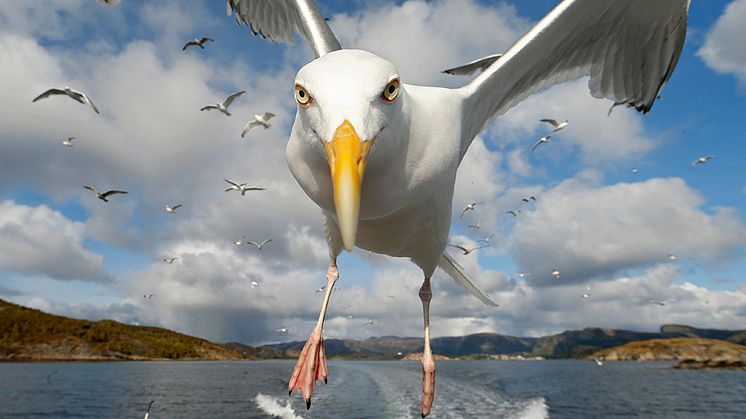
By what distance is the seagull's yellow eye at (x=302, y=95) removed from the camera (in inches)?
83.8

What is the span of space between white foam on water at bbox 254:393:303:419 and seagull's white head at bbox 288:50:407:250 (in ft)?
81.4

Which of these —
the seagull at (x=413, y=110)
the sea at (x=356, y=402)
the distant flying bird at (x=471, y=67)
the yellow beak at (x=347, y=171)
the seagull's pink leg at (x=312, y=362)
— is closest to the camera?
the yellow beak at (x=347, y=171)

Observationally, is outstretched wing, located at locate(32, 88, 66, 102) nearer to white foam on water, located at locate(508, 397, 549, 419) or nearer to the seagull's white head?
the seagull's white head

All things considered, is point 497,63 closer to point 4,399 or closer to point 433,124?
point 433,124

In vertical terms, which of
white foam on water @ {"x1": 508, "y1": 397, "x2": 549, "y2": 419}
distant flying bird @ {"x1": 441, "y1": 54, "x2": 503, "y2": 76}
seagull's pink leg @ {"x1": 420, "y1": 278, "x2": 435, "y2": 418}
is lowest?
white foam on water @ {"x1": 508, "y1": 397, "x2": 549, "y2": 419}

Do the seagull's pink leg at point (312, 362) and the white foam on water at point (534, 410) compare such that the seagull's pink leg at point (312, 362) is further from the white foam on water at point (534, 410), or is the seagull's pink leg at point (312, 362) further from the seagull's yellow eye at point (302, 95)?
the white foam on water at point (534, 410)

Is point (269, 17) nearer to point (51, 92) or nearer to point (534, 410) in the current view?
point (51, 92)

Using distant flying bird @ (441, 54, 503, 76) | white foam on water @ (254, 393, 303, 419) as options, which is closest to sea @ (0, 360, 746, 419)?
white foam on water @ (254, 393, 303, 419)

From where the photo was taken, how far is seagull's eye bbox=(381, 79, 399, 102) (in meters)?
2.16

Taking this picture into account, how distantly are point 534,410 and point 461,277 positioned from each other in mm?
33493

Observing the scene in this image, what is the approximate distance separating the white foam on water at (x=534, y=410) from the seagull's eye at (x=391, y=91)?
3110 cm

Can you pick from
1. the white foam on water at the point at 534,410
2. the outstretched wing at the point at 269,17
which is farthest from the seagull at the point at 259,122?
the white foam on water at the point at 534,410

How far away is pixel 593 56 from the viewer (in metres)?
4.63

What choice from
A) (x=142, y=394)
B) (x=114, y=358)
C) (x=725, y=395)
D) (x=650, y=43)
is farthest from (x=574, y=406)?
(x=114, y=358)
